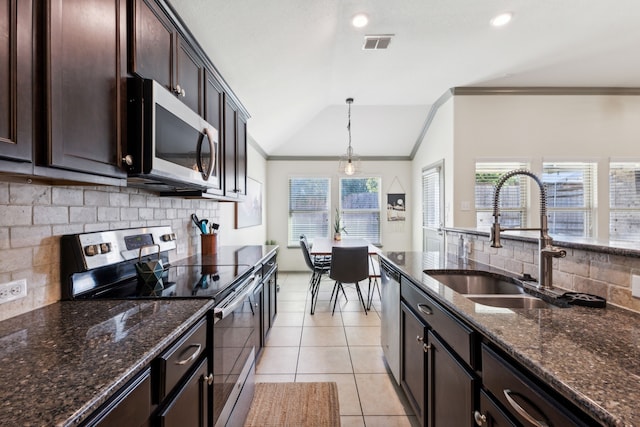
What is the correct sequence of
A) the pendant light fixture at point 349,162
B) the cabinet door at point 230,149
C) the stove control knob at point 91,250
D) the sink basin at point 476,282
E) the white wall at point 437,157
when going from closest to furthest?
the stove control knob at point 91,250 → the sink basin at point 476,282 → the cabinet door at point 230,149 → the white wall at point 437,157 → the pendant light fixture at point 349,162

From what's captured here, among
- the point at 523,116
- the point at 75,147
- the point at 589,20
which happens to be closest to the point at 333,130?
the point at 523,116

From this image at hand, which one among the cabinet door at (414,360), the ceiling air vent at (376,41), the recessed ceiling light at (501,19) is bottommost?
the cabinet door at (414,360)

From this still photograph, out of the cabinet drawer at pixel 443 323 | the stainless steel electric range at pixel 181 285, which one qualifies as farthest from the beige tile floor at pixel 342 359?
the cabinet drawer at pixel 443 323

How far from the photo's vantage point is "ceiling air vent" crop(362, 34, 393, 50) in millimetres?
2633

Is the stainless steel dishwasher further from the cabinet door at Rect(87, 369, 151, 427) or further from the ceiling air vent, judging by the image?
the ceiling air vent

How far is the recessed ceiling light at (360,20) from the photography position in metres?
2.37

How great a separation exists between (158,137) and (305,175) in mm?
4690

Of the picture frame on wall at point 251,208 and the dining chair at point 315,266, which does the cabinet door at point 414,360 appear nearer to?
the dining chair at point 315,266

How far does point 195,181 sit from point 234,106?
3.92 feet

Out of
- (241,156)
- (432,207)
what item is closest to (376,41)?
(241,156)

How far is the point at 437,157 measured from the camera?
4410 millimetres

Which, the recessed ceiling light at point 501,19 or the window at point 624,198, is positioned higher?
the recessed ceiling light at point 501,19

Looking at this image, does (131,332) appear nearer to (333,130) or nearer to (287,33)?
(287,33)

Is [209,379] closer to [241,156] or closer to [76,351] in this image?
[76,351]
